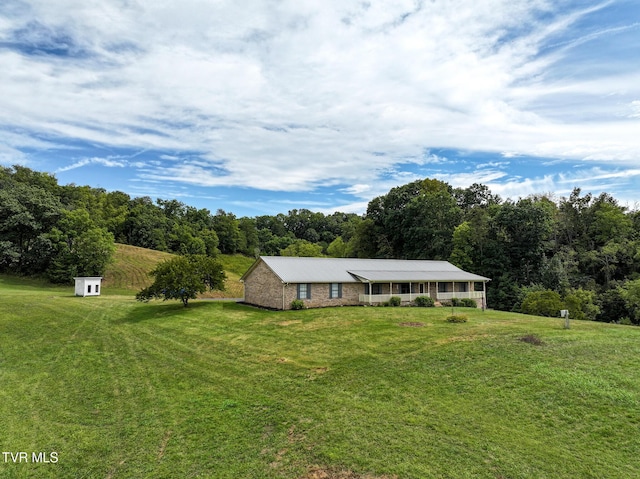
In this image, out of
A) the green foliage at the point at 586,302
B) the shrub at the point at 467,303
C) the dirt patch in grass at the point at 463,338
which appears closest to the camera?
the dirt patch in grass at the point at 463,338

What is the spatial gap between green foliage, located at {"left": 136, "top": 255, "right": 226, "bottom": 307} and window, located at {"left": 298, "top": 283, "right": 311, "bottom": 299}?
646 cm

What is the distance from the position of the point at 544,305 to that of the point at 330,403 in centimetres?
2966

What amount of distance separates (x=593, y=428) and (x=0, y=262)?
66.4 metres

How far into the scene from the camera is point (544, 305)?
33.7 meters

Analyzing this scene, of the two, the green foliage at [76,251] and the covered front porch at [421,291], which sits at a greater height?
the green foliage at [76,251]

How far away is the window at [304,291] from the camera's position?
2984 cm

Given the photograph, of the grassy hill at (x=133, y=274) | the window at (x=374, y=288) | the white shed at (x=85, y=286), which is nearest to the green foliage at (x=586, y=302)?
the window at (x=374, y=288)

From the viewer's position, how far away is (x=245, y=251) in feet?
332

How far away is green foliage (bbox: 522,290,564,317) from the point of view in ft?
109

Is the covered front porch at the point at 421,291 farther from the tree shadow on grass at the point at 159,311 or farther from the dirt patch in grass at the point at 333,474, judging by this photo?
the dirt patch in grass at the point at 333,474

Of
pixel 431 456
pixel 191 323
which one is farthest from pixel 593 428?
pixel 191 323

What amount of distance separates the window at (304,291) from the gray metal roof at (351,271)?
0.52m

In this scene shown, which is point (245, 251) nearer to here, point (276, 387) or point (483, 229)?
point (483, 229)

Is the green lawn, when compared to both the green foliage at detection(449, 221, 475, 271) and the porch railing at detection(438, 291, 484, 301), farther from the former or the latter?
the green foliage at detection(449, 221, 475, 271)
